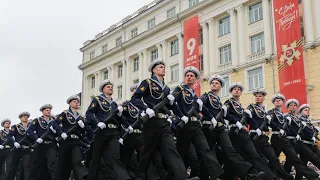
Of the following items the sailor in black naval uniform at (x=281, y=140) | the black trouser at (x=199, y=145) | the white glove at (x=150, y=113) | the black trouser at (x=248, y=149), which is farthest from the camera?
the sailor in black naval uniform at (x=281, y=140)

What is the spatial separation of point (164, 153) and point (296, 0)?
18669 millimetres

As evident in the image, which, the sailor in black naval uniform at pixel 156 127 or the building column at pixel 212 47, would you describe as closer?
the sailor in black naval uniform at pixel 156 127

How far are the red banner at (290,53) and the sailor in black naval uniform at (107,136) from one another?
16.1 meters

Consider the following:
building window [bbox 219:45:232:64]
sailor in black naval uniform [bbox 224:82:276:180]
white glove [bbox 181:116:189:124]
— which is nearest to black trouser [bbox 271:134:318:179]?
sailor in black naval uniform [bbox 224:82:276:180]

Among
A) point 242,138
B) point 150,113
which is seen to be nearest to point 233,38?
point 242,138

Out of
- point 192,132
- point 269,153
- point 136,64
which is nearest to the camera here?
point 192,132

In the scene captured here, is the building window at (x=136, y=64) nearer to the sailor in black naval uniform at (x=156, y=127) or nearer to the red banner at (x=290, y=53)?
the red banner at (x=290, y=53)

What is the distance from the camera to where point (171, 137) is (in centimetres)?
701

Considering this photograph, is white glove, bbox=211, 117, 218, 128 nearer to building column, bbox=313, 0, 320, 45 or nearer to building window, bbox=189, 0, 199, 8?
building column, bbox=313, 0, 320, 45

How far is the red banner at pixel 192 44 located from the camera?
28.6 metres

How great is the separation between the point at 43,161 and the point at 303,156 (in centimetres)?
631

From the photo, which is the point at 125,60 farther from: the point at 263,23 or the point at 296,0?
the point at 296,0

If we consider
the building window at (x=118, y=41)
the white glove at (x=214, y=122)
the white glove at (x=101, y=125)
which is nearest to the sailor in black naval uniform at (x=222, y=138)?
the white glove at (x=214, y=122)

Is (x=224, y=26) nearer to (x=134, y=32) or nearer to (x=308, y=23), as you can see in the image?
(x=308, y=23)
